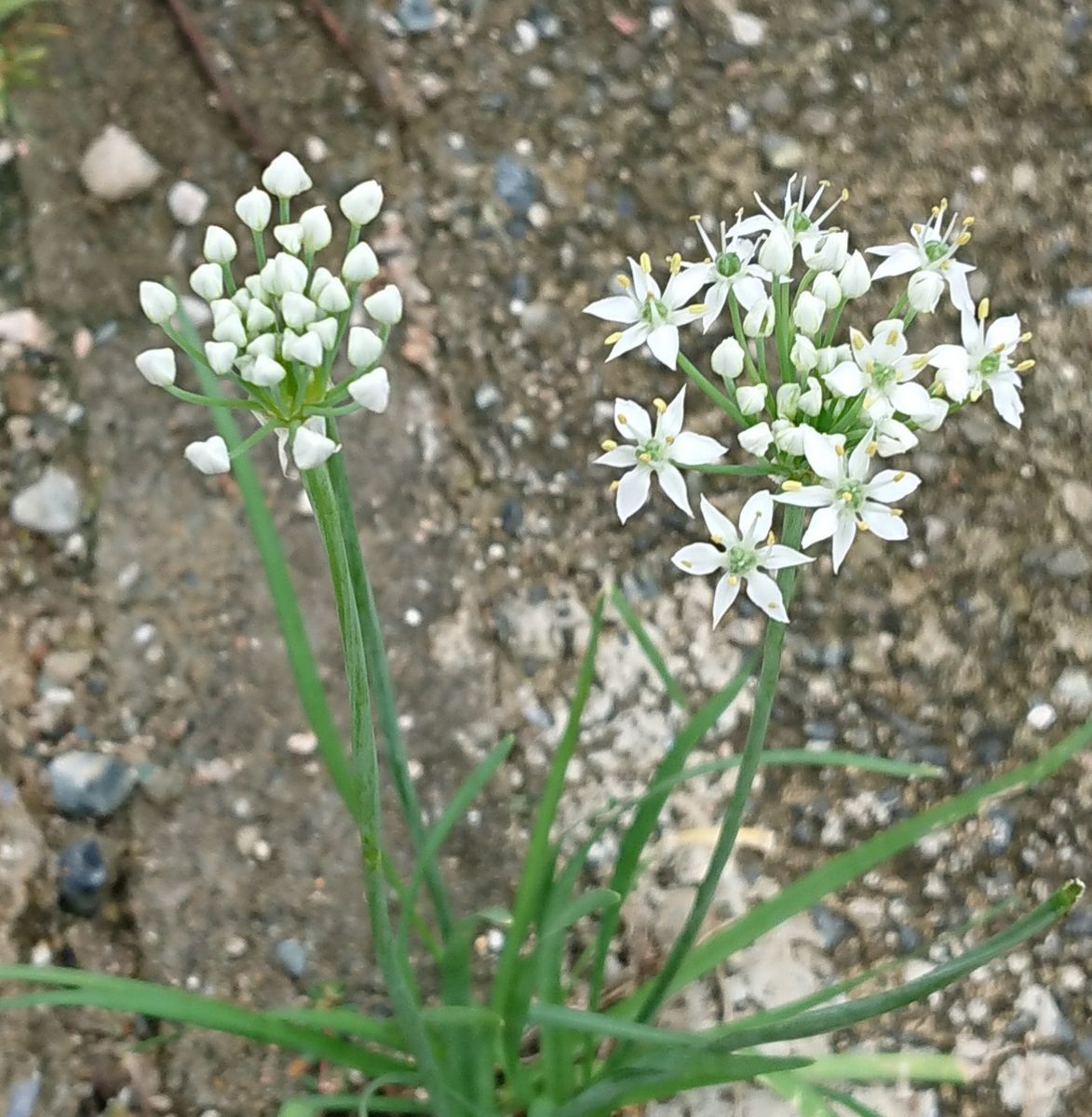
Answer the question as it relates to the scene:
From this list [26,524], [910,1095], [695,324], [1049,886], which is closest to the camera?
[910,1095]

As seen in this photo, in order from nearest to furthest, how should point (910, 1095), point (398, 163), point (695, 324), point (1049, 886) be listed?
point (910, 1095) < point (1049, 886) < point (695, 324) < point (398, 163)

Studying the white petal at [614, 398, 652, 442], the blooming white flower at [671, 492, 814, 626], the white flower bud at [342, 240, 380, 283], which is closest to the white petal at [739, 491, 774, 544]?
the blooming white flower at [671, 492, 814, 626]

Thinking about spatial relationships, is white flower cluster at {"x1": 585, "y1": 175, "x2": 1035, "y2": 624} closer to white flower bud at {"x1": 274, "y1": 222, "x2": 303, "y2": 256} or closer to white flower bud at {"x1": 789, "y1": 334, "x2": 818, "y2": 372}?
white flower bud at {"x1": 789, "y1": 334, "x2": 818, "y2": 372}

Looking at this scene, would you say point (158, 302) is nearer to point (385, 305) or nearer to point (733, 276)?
point (385, 305)

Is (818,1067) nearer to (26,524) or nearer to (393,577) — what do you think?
(393,577)

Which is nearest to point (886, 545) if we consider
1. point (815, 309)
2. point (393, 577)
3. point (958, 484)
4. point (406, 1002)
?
point (958, 484)

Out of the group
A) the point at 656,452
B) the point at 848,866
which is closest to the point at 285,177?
the point at 656,452

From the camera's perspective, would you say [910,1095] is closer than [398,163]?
Yes
